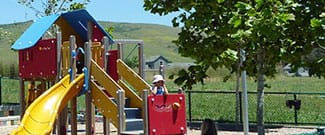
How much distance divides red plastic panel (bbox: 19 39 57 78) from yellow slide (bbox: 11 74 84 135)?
1094mm

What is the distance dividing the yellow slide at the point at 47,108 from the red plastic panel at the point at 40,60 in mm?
1094

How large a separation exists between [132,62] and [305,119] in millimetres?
11122

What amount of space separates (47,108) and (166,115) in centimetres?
249

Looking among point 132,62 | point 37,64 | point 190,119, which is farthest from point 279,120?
point 132,62

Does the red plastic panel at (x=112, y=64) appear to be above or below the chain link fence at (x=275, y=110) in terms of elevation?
above

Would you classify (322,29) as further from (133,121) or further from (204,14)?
(133,121)

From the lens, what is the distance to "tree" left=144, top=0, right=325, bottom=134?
604cm

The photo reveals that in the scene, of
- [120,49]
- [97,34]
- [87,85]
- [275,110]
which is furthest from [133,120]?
[275,110]

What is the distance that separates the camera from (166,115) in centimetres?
1178

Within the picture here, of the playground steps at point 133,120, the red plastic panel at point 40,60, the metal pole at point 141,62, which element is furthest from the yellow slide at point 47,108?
the metal pole at point 141,62

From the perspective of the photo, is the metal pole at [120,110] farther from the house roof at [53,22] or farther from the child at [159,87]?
the house roof at [53,22]

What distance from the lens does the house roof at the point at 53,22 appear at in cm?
1476

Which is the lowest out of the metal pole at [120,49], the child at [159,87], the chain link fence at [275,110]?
the chain link fence at [275,110]

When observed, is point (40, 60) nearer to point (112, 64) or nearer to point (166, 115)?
point (112, 64)
